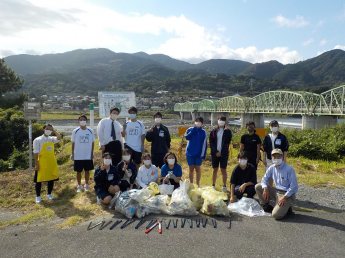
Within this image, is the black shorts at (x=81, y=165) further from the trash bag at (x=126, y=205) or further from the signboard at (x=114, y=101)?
the signboard at (x=114, y=101)

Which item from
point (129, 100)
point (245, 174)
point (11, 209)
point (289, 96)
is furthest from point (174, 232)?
point (289, 96)

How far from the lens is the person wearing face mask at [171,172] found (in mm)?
7141

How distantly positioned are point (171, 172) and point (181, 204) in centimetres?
104

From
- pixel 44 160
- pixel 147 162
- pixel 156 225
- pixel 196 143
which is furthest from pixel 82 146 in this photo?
pixel 156 225

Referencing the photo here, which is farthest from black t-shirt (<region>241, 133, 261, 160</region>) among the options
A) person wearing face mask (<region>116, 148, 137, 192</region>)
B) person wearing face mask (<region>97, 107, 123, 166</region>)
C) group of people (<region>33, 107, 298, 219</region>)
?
person wearing face mask (<region>97, 107, 123, 166</region>)

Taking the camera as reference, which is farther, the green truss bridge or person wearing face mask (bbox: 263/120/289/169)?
the green truss bridge

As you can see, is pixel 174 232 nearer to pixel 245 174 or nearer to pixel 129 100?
pixel 245 174

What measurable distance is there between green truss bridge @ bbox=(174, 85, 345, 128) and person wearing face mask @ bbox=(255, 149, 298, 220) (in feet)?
138

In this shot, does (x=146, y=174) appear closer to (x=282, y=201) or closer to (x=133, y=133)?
(x=133, y=133)

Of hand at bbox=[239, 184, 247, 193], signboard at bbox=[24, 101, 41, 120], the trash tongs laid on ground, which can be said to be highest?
signboard at bbox=[24, 101, 41, 120]

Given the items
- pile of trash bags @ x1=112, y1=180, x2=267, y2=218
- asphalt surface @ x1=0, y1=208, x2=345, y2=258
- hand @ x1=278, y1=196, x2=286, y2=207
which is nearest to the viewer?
asphalt surface @ x1=0, y1=208, x2=345, y2=258

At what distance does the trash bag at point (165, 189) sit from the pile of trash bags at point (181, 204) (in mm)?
244

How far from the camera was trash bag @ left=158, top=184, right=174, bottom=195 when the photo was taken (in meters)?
7.00

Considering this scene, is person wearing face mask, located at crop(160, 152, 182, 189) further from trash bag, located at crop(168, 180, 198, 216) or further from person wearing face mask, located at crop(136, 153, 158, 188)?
trash bag, located at crop(168, 180, 198, 216)
